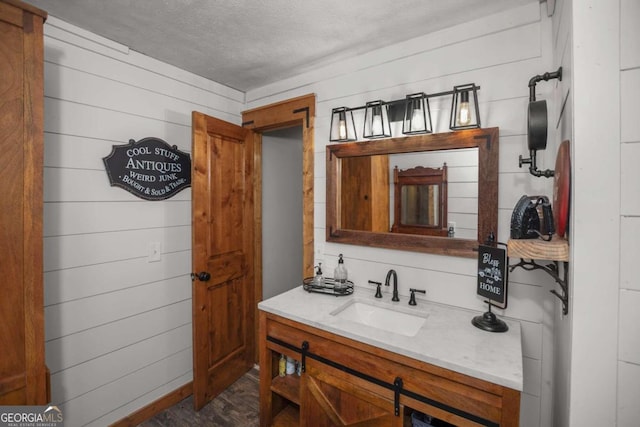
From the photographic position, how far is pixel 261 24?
171 centimetres

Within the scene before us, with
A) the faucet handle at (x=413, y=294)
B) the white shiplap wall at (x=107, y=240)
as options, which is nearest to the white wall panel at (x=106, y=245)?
the white shiplap wall at (x=107, y=240)

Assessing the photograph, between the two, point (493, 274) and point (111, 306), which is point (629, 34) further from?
point (111, 306)

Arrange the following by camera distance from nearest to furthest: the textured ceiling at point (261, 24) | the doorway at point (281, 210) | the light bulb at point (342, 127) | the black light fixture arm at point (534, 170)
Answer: the black light fixture arm at point (534, 170) → the textured ceiling at point (261, 24) → the light bulb at point (342, 127) → the doorway at point (281, 210)

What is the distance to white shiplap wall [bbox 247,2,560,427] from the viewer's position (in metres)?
1.50

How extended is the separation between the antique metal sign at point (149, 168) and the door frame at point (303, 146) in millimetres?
656

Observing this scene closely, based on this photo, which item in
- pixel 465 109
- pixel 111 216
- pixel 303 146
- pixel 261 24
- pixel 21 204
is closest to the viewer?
pixel 21 204

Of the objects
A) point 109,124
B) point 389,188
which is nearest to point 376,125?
point 389,188

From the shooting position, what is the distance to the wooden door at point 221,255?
215 centimetres

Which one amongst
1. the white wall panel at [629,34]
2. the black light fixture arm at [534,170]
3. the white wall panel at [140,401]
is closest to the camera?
the white wall panel at [629,34]

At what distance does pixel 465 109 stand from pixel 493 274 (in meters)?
0.88

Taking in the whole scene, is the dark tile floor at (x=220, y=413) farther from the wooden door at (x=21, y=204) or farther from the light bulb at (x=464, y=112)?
the light bulb at (x=464, y=112)

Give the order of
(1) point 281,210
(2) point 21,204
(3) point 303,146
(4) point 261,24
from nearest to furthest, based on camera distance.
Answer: (2) point 21,204, (4) point 261,24, (3) point 303,146, (1) point 281,210

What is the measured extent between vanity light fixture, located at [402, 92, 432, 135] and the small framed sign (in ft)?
2.50

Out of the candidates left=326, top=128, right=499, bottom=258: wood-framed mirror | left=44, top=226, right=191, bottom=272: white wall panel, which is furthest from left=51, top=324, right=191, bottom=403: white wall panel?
left=326, top=128, right=499, bottom=258: wood-framed mirror
